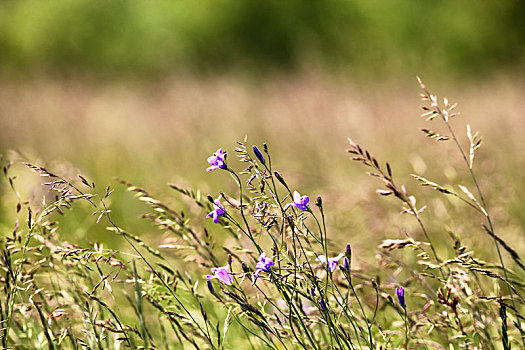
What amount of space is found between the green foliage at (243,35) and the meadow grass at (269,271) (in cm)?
1011

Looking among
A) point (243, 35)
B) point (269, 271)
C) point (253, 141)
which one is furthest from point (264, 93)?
point (269, 271)

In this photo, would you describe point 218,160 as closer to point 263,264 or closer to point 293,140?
point 263,264

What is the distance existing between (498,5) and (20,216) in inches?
542

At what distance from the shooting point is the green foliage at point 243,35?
13.8 meters

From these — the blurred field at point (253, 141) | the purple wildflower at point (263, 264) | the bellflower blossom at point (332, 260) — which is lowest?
the purple wildflower at point (263, 264)

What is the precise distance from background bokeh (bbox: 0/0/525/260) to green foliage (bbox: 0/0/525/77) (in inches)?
1.6

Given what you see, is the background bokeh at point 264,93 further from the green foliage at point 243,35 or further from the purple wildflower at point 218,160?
the purple wildflower at point 218,160

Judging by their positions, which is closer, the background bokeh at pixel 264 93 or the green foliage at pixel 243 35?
the background bokeh at pixel 264 93

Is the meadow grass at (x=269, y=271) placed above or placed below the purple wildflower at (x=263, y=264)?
above

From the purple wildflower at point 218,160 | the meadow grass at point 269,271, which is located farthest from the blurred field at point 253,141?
the purple wildflower at point 218,160

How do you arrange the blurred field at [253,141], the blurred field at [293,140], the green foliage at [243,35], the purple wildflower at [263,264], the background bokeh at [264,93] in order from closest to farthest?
the purple wildflower at [263,264], the blurred field at [253,141], the blurred field at [293,140], the background bokeh at [264,93], the green foliage at [243,35]

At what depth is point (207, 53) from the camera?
15.9 metres

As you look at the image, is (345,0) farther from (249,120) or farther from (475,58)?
(249,120)

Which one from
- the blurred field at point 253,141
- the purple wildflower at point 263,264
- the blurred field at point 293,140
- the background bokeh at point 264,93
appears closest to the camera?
the purple wildflower at point 263,264
